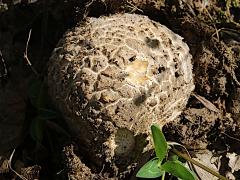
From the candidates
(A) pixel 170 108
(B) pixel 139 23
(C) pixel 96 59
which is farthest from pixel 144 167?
(B) pixel 139 23

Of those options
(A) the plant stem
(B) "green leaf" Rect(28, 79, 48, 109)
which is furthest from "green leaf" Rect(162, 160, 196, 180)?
(B) "green leaf" Rect(28, 79, 48, 109)

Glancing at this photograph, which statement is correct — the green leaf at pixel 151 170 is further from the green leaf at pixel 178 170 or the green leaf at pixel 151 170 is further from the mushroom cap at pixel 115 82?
the mushroom cap at pixel 115 82

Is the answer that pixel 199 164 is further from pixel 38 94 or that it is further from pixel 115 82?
pixel 38 94

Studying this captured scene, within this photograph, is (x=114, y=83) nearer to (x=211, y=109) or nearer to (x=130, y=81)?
(x=130, y=81)

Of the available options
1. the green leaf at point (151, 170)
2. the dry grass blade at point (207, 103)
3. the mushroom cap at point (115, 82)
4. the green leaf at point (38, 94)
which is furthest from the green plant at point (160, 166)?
the green leaf at point (38, 94)

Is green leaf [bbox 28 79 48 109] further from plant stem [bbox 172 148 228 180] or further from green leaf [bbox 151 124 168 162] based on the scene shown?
plant stem [bbox 172 148 228 180]
